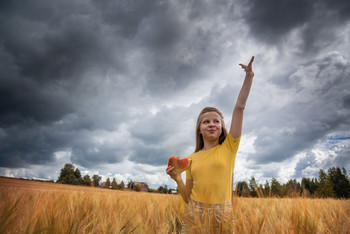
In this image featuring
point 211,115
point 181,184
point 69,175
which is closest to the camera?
point 181,184

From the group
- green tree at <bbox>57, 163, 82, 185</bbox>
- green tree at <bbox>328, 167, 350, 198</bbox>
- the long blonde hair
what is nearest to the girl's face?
the long blonde hair

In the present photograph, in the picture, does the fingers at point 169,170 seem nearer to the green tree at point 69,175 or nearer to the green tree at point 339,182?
the green tree at point 69,175

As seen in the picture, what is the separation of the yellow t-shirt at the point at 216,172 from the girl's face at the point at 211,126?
16 cm

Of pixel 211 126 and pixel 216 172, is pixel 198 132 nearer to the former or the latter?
pixel 211 126

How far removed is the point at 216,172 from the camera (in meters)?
1.93

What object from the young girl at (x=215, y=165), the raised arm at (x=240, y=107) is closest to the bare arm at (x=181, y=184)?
the young girl at (x=215, y=165)

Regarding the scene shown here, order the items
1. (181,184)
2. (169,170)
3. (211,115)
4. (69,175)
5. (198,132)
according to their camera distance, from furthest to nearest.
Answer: (69,175) → (198,132) → (211,115) → (181,184) → (169,170)

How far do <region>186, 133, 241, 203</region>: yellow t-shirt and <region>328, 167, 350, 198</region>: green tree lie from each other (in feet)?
167

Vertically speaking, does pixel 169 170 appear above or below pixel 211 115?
below

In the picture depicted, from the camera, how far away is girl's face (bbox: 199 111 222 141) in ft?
7.18

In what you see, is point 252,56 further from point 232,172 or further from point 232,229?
point 232,229

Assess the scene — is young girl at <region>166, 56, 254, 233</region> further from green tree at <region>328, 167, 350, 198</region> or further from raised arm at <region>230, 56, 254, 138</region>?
green tree at <region>328, 167, 350, 198</region>

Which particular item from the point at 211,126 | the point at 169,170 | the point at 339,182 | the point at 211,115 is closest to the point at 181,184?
the point at 169,170

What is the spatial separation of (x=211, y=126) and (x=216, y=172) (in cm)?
54
